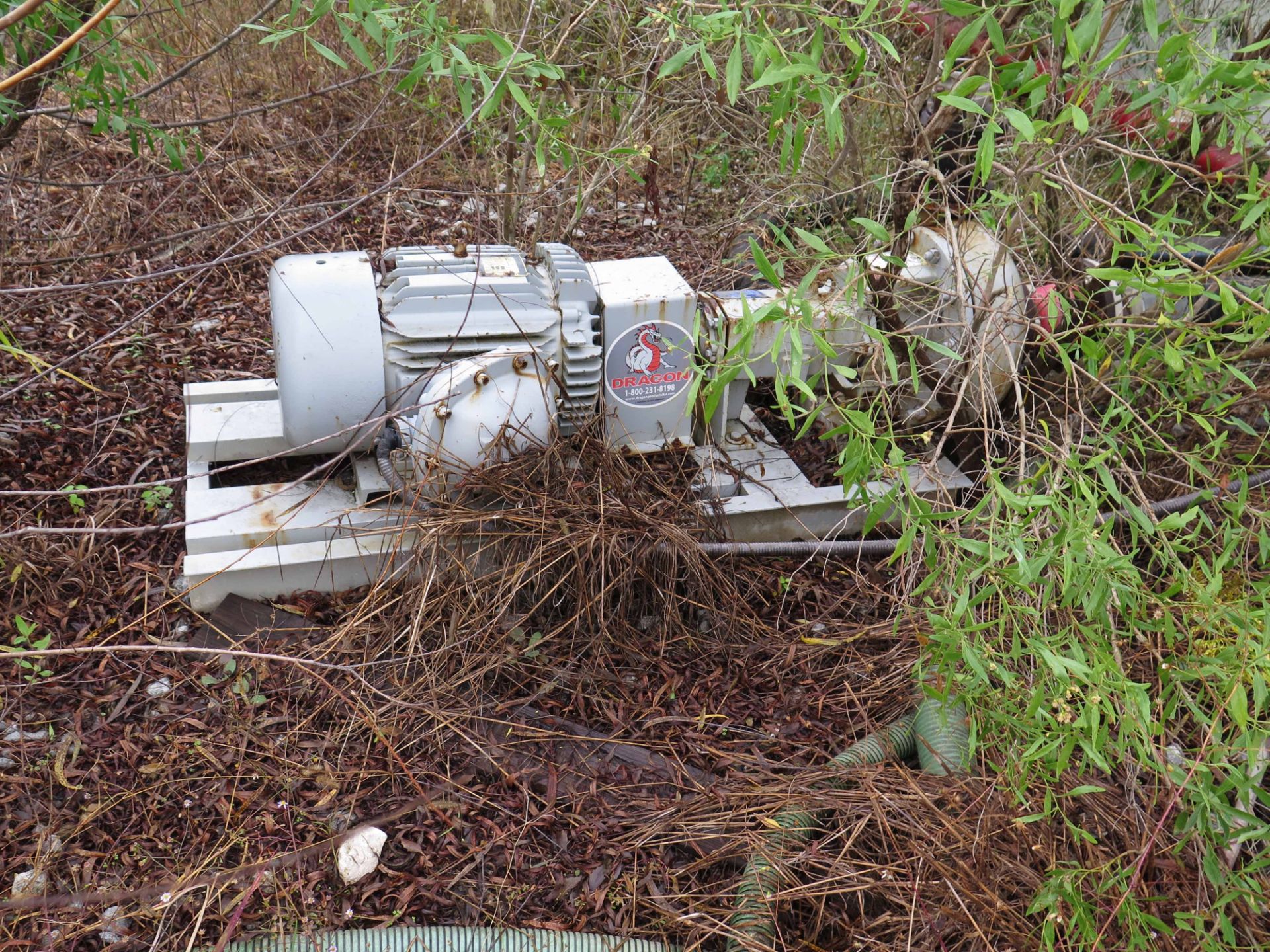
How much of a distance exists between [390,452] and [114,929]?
3.80 feet

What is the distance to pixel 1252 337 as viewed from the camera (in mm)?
1708

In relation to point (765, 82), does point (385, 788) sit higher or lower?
lower

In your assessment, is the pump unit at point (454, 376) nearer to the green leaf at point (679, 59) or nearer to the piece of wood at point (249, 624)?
the piece of wood at point (249, 624)

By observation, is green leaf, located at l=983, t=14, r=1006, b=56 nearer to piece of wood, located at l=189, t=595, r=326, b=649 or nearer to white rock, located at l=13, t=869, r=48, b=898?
piece of wood, located at l=189, t=595, r=326, b=649

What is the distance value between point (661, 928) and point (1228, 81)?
5.97 feet

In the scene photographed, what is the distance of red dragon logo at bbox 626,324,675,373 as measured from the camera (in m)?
2.52

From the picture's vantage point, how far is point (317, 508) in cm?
256

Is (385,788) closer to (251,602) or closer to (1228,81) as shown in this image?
(251,602)

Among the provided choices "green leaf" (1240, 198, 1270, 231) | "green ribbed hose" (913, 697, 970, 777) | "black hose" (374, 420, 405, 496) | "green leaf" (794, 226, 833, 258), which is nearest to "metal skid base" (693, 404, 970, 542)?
"green ribbed hose" (913, 697, 970, 777)

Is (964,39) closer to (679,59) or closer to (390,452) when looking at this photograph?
(679,59)

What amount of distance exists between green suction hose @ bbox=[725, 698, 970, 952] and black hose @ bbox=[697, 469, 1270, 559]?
49 cm

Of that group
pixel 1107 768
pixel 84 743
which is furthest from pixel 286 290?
pixel 1107 768

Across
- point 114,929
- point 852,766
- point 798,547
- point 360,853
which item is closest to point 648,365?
point 798,547

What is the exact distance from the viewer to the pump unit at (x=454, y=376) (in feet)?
7.63
